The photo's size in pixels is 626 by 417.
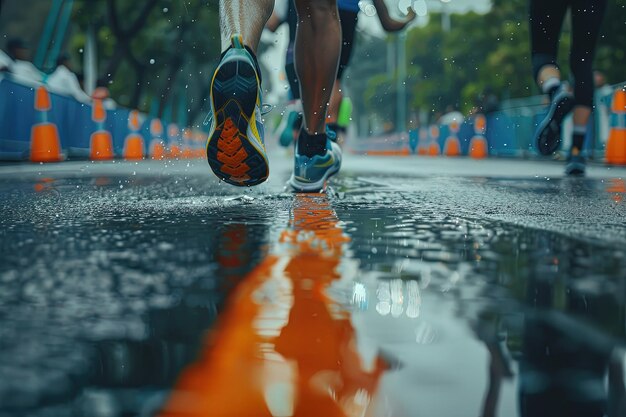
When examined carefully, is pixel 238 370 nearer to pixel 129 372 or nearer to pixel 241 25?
pixel 129 372

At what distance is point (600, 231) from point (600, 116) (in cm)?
1394

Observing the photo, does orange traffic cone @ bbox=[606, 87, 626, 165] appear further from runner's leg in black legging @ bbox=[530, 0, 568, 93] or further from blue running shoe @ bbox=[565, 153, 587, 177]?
runner's leg in black legging @ bbox=[530, 0, 568, 93]

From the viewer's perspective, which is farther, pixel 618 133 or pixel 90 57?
pixel 90 57

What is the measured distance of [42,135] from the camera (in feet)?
43.7

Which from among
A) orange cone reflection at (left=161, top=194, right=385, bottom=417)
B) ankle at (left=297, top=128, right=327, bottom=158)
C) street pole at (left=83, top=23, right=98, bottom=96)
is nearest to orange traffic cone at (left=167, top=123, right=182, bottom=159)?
street pole at (left=83, top=23, right=98, bottom=96)

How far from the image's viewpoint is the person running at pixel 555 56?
6859 mm

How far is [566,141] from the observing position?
16.9 metres

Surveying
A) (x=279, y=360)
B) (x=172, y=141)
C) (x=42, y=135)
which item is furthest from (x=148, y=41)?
(x=279, y=360)

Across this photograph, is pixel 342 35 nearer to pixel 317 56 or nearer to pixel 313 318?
pixel 317 56

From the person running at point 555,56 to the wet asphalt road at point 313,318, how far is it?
12.4ft

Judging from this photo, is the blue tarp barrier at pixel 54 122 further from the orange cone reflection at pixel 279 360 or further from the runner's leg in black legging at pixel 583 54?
the orange cone reflection at pixel 279 360

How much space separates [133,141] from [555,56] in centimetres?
1443

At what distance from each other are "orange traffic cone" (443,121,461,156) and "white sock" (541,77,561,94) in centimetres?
2327

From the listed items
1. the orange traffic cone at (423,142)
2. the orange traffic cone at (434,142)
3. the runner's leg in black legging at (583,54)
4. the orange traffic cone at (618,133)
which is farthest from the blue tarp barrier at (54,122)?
the orange traffic cone at (423,142)
